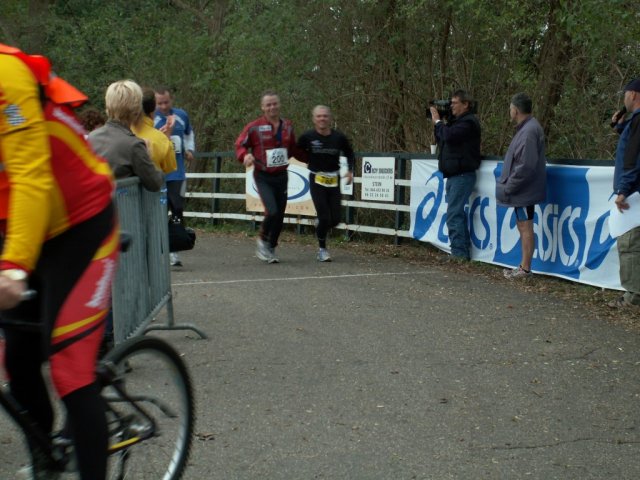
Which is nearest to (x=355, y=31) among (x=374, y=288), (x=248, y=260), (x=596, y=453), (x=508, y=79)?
(x=508, y=79)

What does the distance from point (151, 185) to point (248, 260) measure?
6.07 m

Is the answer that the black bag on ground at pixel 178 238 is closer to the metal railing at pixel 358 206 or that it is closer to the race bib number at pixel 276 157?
the race bib number at pixel 276 157

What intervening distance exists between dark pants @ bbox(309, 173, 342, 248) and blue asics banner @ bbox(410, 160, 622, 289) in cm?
156

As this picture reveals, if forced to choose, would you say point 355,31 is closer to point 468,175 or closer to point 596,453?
point 468,175

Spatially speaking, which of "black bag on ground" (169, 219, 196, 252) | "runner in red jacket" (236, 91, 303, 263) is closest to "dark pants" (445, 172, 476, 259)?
"runner in red jacket" (236, 91, 303, 263)

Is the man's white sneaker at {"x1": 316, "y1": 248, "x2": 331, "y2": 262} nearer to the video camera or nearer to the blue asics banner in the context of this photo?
the blue asics banner

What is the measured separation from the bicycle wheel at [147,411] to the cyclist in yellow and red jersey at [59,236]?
0.80ft

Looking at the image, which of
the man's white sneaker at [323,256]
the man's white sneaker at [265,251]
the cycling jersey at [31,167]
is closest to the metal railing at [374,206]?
the man's white sneaker at [323,256]

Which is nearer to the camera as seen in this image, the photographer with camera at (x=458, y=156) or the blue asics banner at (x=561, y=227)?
the blue asics banner at (x=561, y=227)

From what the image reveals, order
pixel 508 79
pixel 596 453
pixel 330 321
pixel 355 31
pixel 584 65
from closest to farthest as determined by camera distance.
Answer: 1. pixel 596 453
2. pixel 330 321
3. pixel 584 65
4. pixel 508 79
5. pixel 355 31

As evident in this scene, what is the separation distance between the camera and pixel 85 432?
11.7ft

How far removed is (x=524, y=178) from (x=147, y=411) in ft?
24.9

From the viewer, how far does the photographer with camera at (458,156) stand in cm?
1248

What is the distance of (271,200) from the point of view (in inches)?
498
